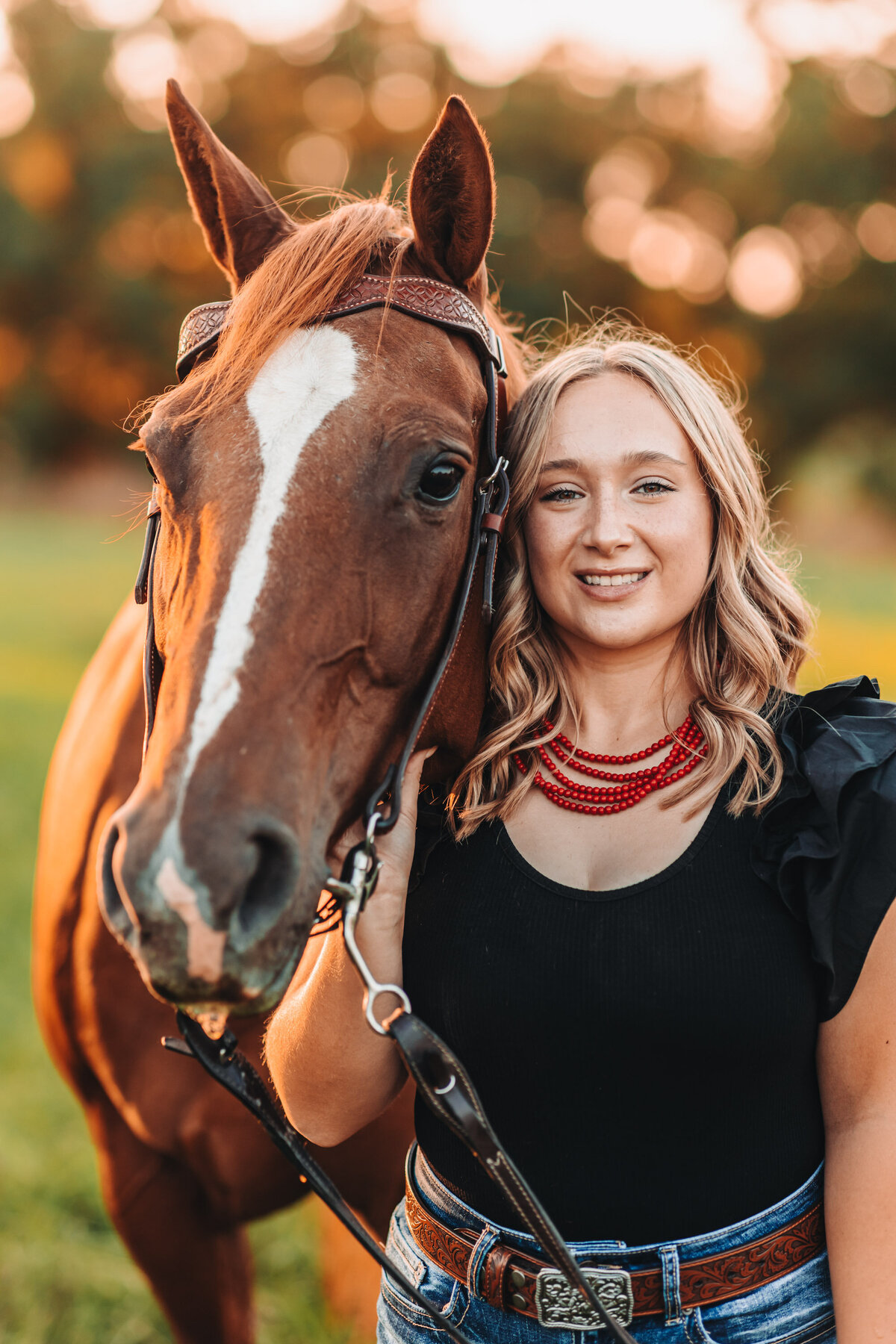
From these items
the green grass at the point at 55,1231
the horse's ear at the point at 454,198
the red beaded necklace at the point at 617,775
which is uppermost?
the horse's ear at the point at 454,198

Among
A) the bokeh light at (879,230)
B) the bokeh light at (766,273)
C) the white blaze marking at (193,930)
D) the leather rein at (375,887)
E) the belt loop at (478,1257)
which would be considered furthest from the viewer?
the bokeh light at (766,273)

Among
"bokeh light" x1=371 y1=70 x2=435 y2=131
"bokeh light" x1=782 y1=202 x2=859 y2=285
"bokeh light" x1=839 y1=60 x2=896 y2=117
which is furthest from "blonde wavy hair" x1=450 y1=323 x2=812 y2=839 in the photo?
"bokeh light" x1=371 y1=70 x2=435 y2=131

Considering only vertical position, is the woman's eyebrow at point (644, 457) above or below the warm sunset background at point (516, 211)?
below

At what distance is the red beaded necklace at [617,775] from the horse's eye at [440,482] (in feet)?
1.64

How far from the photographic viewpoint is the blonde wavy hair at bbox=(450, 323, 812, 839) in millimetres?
1893

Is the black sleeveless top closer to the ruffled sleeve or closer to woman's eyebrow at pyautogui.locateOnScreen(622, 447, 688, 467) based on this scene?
the ruffled sleeve

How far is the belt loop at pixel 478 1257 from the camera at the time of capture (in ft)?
5.64

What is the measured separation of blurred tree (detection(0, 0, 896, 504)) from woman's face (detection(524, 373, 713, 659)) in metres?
24.1

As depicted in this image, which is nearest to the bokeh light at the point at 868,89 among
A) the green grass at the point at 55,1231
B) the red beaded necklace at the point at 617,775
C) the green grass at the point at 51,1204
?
the green grass at the point at 51,1204

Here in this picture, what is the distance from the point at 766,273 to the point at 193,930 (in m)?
29.0

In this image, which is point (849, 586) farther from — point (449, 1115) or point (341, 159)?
point (341, 159)

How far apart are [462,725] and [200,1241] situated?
1.73 meters

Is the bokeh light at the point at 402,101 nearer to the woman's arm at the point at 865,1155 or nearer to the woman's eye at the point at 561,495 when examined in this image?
the woman's eye at the point at 561,495

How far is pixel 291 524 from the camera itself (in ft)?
4.91
